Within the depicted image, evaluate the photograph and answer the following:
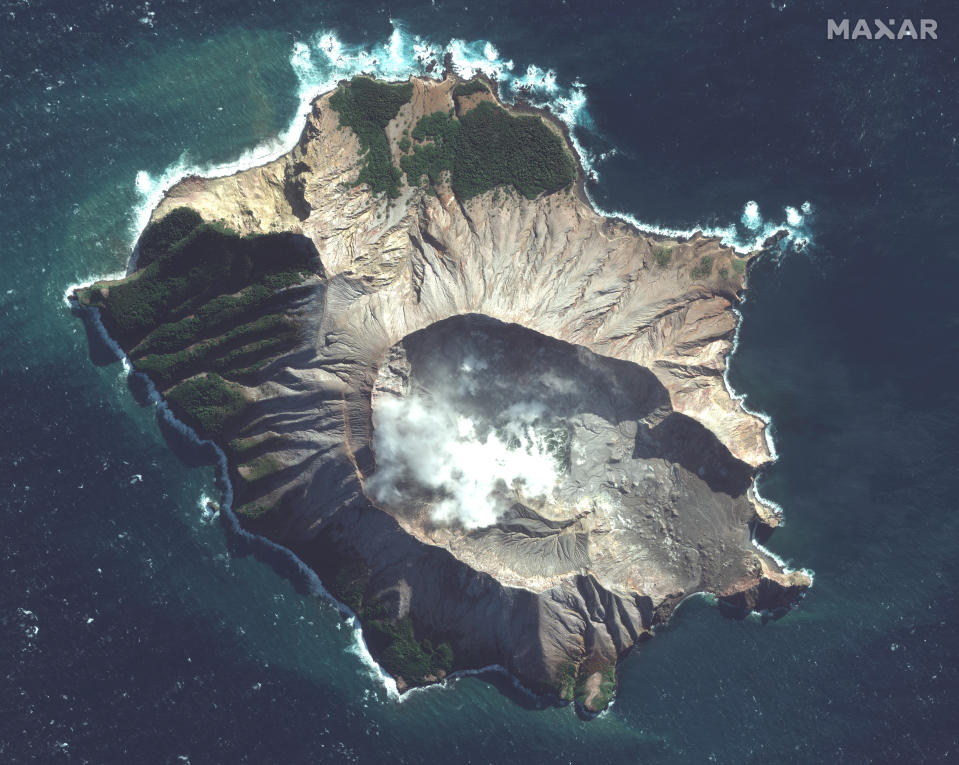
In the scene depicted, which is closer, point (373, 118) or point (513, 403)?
point (513, 403)

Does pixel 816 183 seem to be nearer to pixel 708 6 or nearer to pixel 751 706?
pixel 708 6

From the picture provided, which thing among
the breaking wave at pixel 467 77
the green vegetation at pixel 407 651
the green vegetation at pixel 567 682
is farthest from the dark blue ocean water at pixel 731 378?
the green vegetation at pixel 567 682

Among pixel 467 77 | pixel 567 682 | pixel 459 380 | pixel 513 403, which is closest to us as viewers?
pixel 459 380

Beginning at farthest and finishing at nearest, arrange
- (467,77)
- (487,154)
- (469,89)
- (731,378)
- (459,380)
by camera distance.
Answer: (731,378) < (467,77) < (469,89) < (487,154) < (459,380)

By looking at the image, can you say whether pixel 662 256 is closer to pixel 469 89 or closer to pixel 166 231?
pixel 469 89

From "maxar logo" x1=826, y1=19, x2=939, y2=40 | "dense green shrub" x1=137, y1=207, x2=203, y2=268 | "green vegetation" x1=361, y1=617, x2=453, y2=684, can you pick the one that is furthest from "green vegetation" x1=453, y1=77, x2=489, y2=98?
"green vegetation" x1=361, y1=617, x2=453, y2=684

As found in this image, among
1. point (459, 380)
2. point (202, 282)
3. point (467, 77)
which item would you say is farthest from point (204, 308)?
point (467, 77)

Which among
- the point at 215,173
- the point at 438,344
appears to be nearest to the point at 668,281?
the point at 438,344
